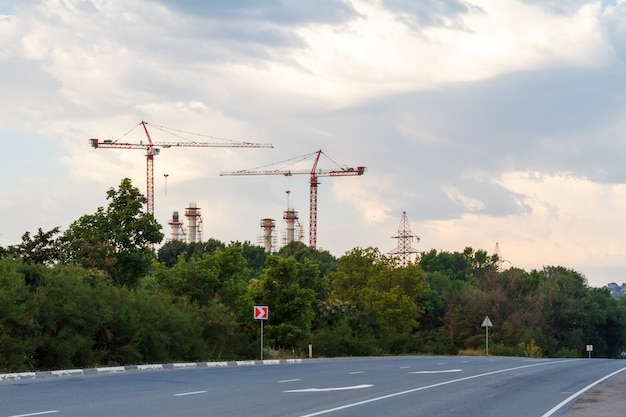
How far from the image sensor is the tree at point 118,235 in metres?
43.5

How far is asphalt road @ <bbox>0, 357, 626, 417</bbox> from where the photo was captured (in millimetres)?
17172

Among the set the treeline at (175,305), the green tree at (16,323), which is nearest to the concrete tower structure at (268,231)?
the treeline at (175,305)

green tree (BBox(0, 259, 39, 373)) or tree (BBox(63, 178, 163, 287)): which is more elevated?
tree (BBox(63, 178, 163, 287))

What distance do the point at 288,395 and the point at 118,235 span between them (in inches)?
970

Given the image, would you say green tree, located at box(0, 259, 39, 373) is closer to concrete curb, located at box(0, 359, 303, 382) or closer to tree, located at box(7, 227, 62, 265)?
concrete curb, located at box(0, 359, 303, 382)

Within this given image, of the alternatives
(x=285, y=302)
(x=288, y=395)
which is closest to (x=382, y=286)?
(x=285, y=302)

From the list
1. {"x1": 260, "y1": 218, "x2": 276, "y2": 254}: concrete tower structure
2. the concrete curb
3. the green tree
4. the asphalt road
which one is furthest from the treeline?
{"x1": 260, "y1": 218, "x2": 276, "y2": 254}: concrete tower structure

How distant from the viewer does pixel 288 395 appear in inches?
825

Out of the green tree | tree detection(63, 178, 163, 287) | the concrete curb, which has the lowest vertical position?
the concrete curb

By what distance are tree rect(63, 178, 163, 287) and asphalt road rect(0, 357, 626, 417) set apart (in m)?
14.7

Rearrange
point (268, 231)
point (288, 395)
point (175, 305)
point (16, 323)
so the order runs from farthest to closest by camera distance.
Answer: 1. point (268, 231)
2. point (175, 305)
3. point (16, 323)
4. point (288, 395)

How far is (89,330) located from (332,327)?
34.8 meters

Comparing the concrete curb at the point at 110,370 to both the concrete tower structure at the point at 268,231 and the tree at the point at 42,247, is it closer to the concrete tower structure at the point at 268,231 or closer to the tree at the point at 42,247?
the tree at the point at 42,247

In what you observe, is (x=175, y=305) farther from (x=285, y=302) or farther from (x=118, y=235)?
(x=285, y=302)
